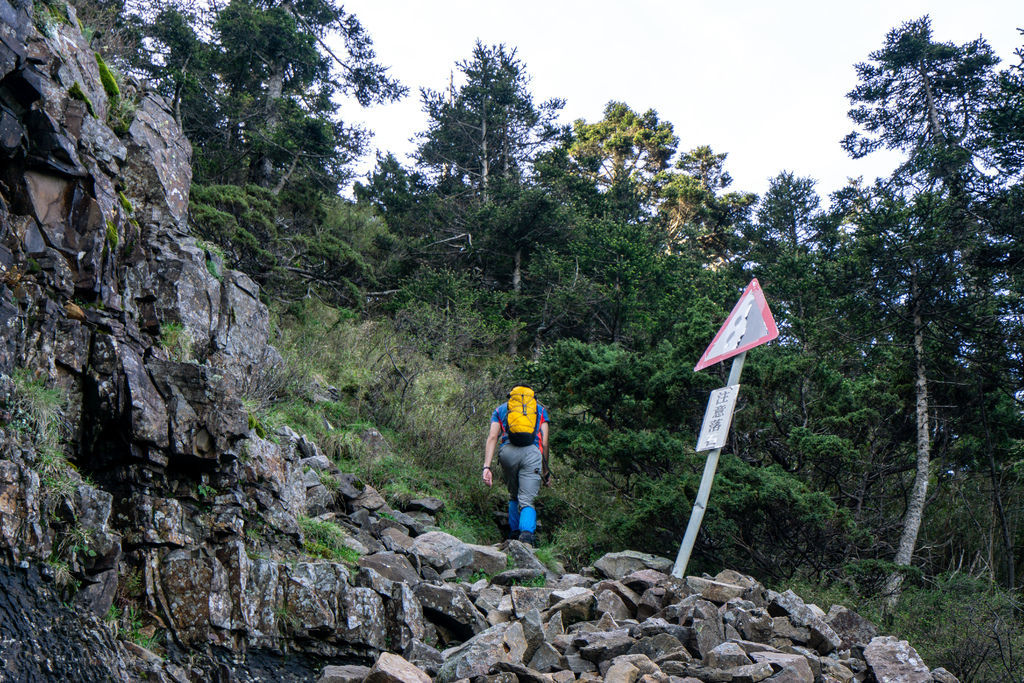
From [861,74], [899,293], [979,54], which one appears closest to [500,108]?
[861,74]

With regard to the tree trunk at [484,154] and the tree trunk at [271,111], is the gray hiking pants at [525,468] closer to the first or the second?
the tree trunk at [271,111]

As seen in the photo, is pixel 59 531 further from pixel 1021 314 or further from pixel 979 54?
pixel 979 54

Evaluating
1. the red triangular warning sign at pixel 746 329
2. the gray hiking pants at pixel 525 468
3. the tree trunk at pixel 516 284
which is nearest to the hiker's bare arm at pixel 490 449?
the gray hiking pants at pixel 525 468

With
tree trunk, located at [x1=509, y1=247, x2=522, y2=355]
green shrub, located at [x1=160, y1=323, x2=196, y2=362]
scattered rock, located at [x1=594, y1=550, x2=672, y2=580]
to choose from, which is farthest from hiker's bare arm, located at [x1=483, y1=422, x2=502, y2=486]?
tree trunk, located at [x1=509, y1=247, x2=522, y2=355]

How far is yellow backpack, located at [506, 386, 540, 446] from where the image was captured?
27.0 ft

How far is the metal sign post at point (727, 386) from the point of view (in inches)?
256

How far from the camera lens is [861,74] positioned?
24.5 meters

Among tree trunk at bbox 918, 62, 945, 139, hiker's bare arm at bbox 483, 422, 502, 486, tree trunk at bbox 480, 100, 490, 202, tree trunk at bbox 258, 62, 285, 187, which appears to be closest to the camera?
hiker's bare arm at bbox 483, 422, 502, 486

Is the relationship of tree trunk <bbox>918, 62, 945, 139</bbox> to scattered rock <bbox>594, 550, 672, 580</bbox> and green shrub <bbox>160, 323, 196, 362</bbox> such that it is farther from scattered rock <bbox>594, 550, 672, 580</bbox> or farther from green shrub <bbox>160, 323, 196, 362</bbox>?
green shrub <bbox>160, 323, 196, 362</bbox>

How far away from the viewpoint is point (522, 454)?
8227 mm

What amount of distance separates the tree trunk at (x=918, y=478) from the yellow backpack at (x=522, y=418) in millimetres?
4093

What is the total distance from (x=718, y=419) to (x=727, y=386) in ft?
1.18

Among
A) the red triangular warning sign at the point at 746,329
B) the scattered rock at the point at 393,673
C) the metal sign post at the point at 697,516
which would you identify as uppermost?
the red triangular warning sign at the point at 746,329

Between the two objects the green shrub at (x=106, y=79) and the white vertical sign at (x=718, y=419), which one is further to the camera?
the green shrub at (x=106, y=79)
